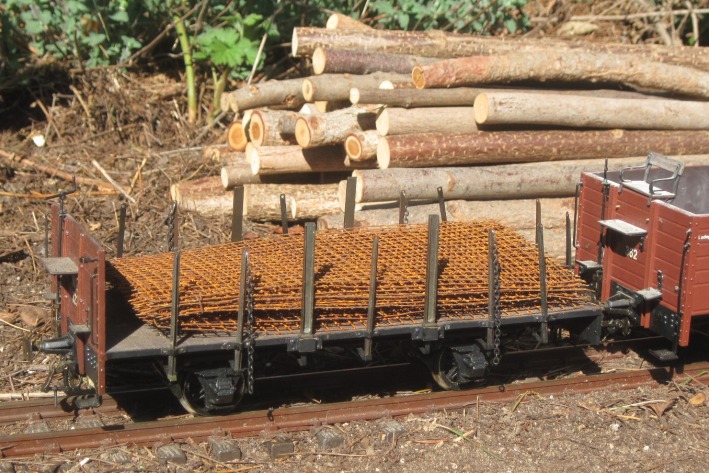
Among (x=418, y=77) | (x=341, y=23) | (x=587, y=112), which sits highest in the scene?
(x=341, y=23)

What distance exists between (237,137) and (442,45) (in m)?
3.19

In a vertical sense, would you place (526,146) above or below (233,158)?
above

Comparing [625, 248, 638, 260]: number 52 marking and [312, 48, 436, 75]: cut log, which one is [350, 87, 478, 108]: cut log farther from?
[625, 248, 638, 260]: number 52 marking

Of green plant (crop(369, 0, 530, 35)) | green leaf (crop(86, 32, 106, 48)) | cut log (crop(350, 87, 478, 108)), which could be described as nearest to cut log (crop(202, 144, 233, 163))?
green leaf (crop(86, 32, 106, 48))

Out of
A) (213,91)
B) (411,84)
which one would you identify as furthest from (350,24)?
(213,91)

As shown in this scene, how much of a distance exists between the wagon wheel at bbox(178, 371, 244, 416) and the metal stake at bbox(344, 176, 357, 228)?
2448mm

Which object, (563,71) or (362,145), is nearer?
(362,145)

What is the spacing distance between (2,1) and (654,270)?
1080cm

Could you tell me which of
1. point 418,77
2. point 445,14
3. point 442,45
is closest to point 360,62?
point 418,77

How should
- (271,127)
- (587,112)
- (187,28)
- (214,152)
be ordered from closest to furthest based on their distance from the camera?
(587,112) < (271,127) < (214,152) < (187,28)

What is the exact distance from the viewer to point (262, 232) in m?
12.0

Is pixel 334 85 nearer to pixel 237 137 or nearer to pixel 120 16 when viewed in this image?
pixel 237 137

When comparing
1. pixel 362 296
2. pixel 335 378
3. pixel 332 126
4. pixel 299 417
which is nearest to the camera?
pixel 362 296

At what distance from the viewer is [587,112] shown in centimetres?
1158
